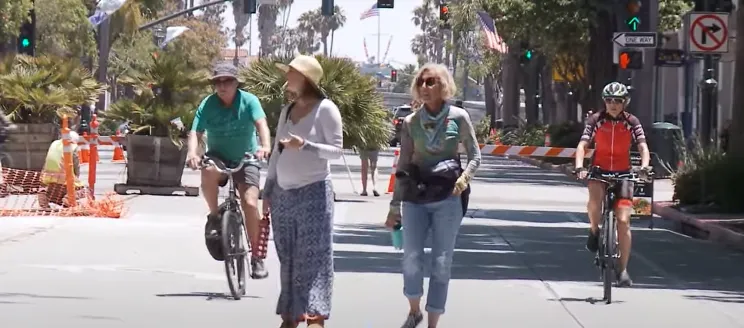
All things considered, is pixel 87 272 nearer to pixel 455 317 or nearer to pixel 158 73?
pixel 455 317

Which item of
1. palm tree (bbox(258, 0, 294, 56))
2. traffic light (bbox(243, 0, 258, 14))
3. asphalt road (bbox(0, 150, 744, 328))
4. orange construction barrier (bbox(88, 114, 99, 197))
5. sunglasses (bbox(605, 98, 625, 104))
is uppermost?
palm tree (bbox(258, 0, 294, 56))

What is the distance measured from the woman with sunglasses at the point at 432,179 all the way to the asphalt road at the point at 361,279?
1017 mm

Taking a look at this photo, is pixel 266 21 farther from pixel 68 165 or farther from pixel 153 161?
pixel 68 165

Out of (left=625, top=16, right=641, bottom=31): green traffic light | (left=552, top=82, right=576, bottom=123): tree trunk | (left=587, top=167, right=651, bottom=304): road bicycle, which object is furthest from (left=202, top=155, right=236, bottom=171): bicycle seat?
(left=552, top=82, right=576, bottom=123): tree trunk

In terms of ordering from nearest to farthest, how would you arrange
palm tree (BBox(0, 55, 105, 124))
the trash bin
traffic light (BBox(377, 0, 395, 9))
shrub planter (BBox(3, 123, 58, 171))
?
palm tree (BBox(0, 55, 105, 124)) → shrub planter (BBox(3, 123, 58, 171)) → the trash bin → traffic light (BBox(377, 0, 395, 9))

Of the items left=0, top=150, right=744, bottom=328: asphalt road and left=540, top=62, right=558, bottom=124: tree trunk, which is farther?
left=540, top=62, right=558, bottom=124: tree trunk

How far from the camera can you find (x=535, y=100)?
69.4 meters

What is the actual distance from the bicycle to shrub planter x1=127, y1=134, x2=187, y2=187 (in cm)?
1295

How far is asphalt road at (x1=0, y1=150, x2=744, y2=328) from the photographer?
12016mm

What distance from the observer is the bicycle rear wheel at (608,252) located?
13.3m

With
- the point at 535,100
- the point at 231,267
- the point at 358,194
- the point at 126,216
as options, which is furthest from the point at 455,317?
the point at 535,100

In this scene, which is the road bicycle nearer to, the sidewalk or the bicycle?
the bicycle

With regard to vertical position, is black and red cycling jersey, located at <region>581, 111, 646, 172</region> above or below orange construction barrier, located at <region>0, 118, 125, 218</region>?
above

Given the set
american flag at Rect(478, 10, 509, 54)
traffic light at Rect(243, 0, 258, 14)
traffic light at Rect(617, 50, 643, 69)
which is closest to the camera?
traffic light at Rect(617, 50, 643, 69)
